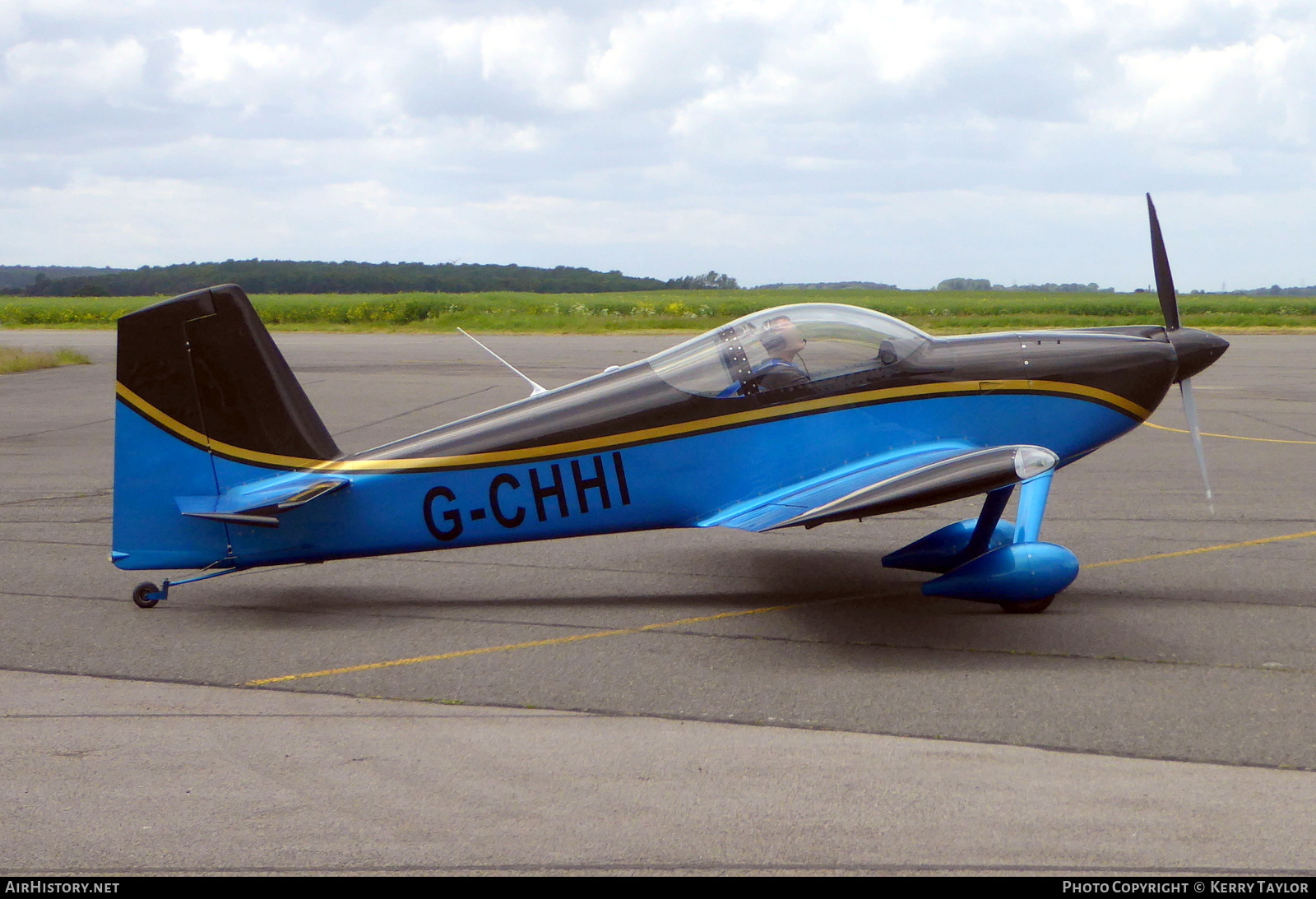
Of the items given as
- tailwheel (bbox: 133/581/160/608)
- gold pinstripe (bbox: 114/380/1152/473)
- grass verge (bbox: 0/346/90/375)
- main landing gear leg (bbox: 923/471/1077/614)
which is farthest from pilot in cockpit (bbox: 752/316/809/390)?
grass verge (bbox: 0/346/90/375)

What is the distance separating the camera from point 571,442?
22.5 feet

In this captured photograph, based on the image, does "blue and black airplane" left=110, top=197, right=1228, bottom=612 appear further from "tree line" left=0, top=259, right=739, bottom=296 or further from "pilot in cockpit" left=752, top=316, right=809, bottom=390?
"tree line" left=0, top=259, right=739, bottom=296

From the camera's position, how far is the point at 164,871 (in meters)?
3.64

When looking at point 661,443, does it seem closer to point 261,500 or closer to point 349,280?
point 261,500

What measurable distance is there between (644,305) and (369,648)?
244 feet

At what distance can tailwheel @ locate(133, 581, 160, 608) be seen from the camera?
7137mm

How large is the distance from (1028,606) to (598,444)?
9.34 ft

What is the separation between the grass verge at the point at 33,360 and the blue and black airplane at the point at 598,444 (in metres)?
24.4

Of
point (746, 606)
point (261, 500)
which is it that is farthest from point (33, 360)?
point (746, 606)

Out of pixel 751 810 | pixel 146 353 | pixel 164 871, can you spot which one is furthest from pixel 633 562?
pixel 164 871

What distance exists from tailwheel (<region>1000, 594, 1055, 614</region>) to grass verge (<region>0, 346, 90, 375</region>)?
2755 centimetres

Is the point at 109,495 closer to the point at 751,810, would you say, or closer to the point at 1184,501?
the point at 751,810

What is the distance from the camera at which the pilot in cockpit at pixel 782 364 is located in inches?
277

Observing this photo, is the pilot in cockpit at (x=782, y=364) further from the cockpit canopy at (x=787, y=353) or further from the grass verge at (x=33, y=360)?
the grass verge at (x=33, y=360)
